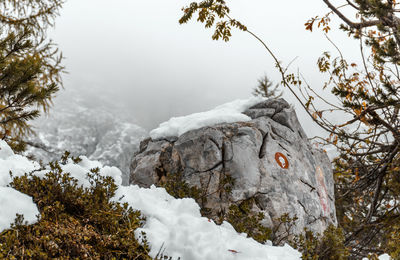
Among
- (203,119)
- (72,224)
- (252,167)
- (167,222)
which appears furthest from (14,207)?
(203,119)

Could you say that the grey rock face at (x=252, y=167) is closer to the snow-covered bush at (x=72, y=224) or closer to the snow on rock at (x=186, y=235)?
the snow on rock at (x=186, y=235)

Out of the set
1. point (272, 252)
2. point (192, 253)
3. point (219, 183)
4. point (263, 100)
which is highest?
point (263, 100)

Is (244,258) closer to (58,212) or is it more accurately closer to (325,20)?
(58,212)

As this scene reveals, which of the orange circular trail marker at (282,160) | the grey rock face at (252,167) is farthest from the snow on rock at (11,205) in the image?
the orange circular trail marker at (282,160)

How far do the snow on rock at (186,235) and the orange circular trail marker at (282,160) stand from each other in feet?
7.60

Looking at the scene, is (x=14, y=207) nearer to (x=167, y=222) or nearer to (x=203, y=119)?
(x=167, y=222)

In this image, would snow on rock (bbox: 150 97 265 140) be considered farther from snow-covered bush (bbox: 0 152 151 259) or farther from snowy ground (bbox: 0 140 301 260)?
snow-covered bush (bbox: 0 152 151 259)

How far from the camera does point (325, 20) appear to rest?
4.01 m

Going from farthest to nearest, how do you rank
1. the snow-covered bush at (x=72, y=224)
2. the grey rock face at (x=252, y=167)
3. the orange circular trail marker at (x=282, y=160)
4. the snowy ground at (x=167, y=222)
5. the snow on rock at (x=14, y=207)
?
the orange circular trail marker at (x=282, y=160)
the grey rock face at (x=252, y=167)
the snowy ground at (x=167, y=222)
the snow on rock at (x=14, y=207)
the snow-covered bush at (x=72, y=224)

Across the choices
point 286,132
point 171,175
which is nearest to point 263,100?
point 286,132

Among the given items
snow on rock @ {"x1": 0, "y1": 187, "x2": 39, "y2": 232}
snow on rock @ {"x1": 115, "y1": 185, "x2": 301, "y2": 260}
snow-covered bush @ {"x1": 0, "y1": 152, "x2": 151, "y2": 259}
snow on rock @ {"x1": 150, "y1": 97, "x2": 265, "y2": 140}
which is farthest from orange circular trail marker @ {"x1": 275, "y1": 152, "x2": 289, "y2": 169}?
snow on rock @ {"x1": 0, "y1": 187, "x2": 39, "y2": 232}

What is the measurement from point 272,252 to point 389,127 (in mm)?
2422

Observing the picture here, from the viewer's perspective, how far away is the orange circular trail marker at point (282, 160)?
5887 mm

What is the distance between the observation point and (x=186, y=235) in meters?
3.03
